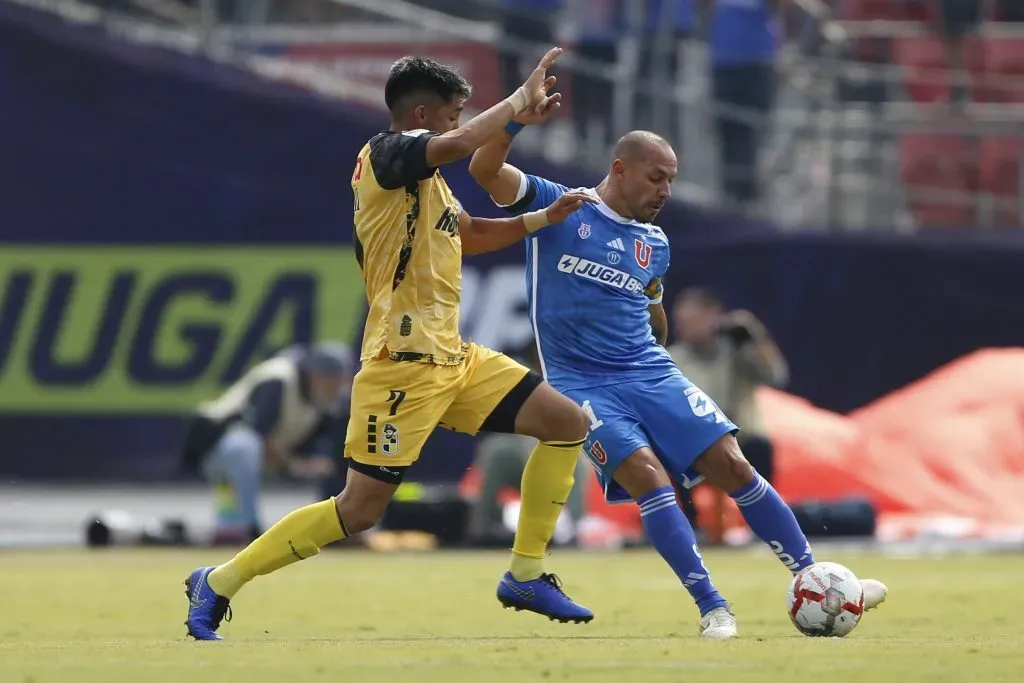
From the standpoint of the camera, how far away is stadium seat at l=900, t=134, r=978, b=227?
1759 centimetres

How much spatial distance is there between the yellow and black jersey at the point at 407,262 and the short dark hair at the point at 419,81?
17cm

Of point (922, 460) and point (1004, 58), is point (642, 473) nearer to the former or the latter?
point (922, 460)

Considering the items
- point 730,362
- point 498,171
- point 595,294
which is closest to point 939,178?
point 730,362

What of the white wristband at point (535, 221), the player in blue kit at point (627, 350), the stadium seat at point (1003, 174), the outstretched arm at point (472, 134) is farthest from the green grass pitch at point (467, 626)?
the stadium seat at point (1003, 174)

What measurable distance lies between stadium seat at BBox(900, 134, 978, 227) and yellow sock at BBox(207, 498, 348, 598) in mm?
10693

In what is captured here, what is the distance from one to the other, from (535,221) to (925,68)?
38.4 feet

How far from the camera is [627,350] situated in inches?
336

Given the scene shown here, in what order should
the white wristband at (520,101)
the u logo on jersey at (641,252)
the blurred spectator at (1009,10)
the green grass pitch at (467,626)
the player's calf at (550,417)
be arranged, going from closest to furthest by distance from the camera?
1. the green grass pitch at (467,626)
2. the white wristband at (520,101)
3. the player's calf at (550,417)
4. the u logo on jersey at (641,252)
5. the blurred spectator at (1009,10)

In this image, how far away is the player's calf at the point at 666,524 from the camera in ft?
26.0

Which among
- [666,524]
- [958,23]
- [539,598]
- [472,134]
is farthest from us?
[958,23]

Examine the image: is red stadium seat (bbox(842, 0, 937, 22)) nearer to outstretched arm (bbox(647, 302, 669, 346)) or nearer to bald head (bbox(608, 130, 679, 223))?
outstretched arm (bbox(647, 302, 669, 346))

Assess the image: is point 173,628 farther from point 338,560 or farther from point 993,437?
point 993,437

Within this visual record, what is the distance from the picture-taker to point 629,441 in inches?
324

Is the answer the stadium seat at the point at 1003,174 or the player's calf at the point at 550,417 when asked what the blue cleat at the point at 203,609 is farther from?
the stadium seat at the point at 1003,174
